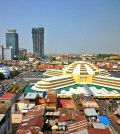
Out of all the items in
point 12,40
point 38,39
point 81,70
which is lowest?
point 81,70

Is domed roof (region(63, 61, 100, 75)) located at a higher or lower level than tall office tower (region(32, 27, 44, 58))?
lower

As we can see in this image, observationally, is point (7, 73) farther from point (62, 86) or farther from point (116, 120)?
point (116, 120)

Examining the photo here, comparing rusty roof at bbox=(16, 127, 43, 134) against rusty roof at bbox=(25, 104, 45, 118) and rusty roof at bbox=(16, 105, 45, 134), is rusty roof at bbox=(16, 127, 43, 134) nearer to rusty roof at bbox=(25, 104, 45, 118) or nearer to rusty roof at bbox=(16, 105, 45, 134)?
rusty roof at bbox=(16, 105, 45, 134)

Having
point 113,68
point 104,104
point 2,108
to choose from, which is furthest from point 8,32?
point 2,108

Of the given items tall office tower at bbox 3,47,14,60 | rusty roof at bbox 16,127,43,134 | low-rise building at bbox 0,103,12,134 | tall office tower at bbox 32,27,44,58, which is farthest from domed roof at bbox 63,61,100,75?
tall office tower at bbox 32,27,44,58

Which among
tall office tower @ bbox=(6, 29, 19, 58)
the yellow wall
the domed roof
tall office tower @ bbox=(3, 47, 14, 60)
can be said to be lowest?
the yellow wall

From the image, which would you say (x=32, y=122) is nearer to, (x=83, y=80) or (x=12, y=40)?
(x=83, y=80)

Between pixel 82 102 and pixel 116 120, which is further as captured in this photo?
pixel 82 102

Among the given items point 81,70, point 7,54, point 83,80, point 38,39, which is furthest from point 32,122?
point 38,39

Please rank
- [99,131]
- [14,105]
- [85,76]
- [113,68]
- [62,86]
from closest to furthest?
[99,131], [14,105], [62,86], [85,76], [113,68]

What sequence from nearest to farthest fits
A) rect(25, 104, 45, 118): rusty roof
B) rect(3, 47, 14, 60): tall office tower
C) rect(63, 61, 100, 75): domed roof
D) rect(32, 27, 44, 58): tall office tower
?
rect(25, 104, 45, 118): rusty roof
rect(63, 61, 100, 75): domed roof
rect(3, 47, 14, 60): tall office tower
rect(32, 27, 44, 58): tall office tower

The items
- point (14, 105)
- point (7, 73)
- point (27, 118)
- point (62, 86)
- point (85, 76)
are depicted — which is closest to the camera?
point (27, 118)
